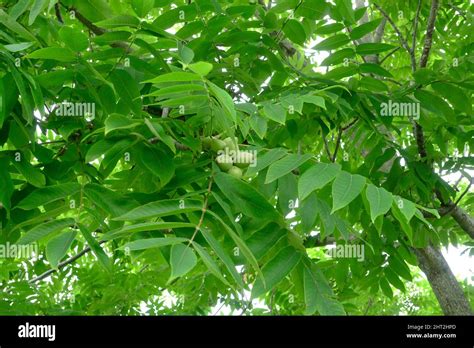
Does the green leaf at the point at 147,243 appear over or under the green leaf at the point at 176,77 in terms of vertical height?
under

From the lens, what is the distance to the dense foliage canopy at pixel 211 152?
225cm

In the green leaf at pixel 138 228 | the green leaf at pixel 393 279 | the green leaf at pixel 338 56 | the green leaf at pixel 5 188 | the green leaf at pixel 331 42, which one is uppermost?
the green leaf at pixel 331 42

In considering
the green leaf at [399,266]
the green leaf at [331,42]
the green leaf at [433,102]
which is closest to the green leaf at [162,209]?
the green leaf at [331,42]

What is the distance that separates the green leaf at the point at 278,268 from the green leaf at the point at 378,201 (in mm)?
369

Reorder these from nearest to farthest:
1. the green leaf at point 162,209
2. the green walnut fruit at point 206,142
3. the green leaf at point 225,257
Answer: the green leaf at point 225,257
the green leaf at point 162,209
the green walnut fruit at point 206,142

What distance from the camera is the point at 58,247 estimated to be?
2.12 meters

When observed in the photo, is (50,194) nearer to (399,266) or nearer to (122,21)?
(122,21)

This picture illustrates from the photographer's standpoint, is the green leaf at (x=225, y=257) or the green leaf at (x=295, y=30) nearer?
the green leaf at (x=225, y=257)

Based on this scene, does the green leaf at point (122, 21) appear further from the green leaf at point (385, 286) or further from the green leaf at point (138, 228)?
the green leaf at point (385, 286)

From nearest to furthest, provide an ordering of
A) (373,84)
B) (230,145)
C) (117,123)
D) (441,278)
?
(117,123), (230,145), (373,84), (441,278)

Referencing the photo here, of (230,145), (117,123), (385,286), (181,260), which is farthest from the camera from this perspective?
(385,286)

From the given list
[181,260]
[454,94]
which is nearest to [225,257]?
[181,260]

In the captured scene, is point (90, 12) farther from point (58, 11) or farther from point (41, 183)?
point (41, 183)

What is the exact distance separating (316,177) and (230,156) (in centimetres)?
39
